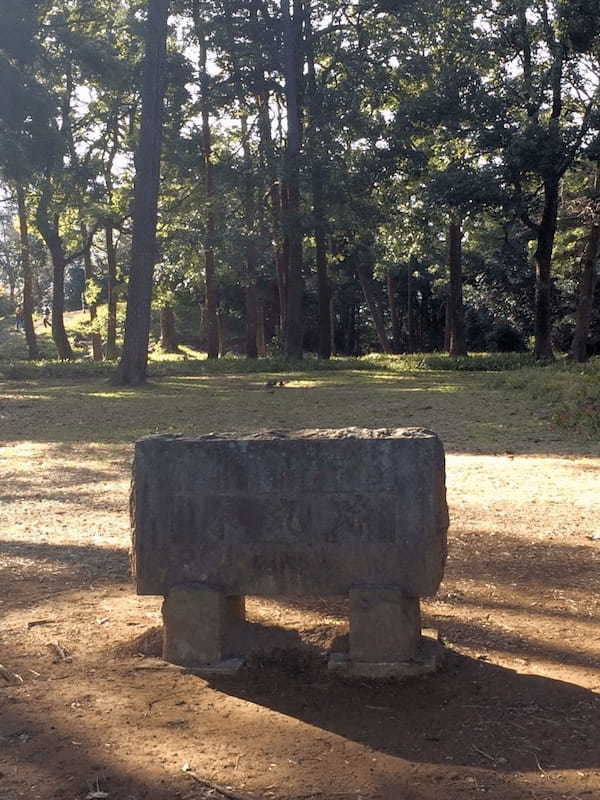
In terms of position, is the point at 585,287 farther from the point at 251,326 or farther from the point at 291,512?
the point at 291,512

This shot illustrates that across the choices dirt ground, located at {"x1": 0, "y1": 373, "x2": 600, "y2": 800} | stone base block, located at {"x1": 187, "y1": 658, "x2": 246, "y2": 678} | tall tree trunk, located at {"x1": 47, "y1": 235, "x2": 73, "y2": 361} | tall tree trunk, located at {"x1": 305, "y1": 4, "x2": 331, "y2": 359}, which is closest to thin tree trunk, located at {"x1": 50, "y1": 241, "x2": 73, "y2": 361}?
tall tree trunk, located at {"x1": 47, "y1": 235, "x2": 73, "y2": 361}

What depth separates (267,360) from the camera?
83.6 feet

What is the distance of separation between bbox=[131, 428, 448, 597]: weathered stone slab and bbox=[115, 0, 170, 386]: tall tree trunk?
14707mm

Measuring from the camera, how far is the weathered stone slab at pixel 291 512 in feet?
13.3

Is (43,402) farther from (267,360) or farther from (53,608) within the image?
(53,608)

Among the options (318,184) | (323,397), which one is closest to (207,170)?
(318,184)

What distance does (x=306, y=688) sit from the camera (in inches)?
156

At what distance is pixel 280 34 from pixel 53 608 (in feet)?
74.1

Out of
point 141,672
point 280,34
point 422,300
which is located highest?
point 280,34

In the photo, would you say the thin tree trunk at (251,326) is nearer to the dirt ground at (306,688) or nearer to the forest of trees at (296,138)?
the forest of trees at (296,138)

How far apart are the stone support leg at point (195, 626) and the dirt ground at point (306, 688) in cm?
10

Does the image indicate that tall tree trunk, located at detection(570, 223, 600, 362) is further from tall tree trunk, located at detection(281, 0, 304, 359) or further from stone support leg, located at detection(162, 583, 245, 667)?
stone support leg, located at detection(162, 583, 245, 667)

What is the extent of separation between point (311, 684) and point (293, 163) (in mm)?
20502

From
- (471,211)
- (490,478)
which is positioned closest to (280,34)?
(471,211)
